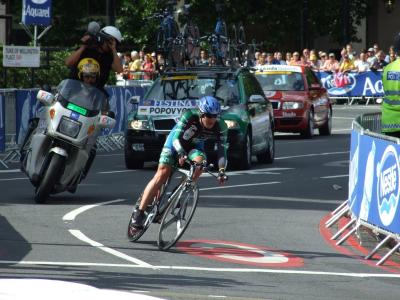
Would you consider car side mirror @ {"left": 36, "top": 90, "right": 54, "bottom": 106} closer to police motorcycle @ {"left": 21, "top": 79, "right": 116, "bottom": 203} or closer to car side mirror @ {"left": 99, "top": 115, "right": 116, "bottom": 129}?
police motorcycle @ {"left": 21, "top": 79, "right": 116, "bottom": 203}

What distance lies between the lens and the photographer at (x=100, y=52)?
15742 mm

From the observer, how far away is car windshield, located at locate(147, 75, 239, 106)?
2148cm

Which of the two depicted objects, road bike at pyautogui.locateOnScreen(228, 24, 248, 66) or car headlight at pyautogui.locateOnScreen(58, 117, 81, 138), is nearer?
car headlight at pyautogui.locateOnScreen(58, 117, 81, 138)

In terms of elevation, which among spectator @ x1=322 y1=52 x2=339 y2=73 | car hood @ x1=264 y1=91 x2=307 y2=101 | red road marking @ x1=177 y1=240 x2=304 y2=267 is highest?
spectator @ x1=322 y1=52 x2=339 y2=73

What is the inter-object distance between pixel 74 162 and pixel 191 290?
612cm

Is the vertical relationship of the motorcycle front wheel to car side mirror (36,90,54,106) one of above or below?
below

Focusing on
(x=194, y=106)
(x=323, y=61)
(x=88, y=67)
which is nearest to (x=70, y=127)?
(x=88, y=67)

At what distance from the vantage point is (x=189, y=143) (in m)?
12.1

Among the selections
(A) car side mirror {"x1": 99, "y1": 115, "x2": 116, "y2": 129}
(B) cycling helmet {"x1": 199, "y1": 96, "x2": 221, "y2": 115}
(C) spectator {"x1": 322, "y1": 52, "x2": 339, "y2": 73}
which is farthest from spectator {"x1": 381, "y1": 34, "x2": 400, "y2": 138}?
(C) spectator {"x1": 322, "y1": 52, "x2": 339, "y2": 73}

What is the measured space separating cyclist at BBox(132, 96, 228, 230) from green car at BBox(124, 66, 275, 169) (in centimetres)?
815

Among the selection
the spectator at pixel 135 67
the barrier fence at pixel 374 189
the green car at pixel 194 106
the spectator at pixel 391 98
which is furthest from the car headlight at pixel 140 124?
the spectator at pixel 135 67

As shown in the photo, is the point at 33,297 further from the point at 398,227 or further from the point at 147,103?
the point at 147,103

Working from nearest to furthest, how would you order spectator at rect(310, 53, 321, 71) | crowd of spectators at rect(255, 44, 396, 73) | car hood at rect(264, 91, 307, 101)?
car hood at rect(264, 91, 307, 101)
crowd of spectators at rect(255, 44, 396, 73)
spectator at rect(310, 53, 321, 71)

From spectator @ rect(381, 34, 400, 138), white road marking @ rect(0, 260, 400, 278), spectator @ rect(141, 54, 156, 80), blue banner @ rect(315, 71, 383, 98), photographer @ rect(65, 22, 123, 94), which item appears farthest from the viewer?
blue banner @ rect(315, 71, 383, 98)
